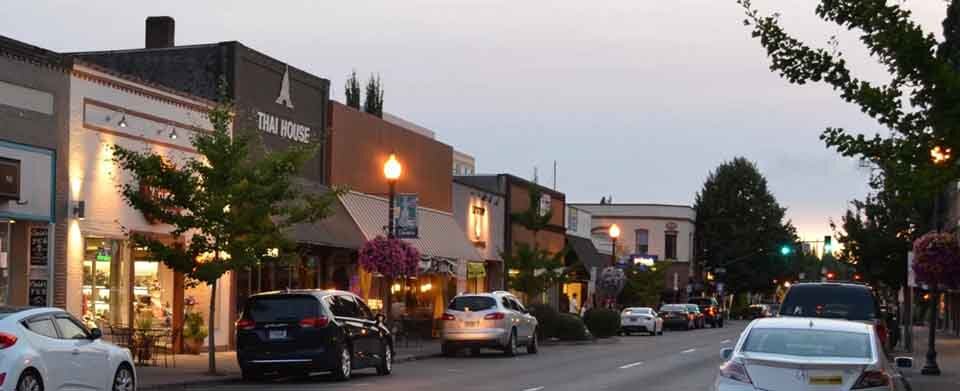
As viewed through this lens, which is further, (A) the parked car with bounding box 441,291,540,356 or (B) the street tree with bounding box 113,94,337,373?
(A) the parked car with bounding box 441,291,540,356

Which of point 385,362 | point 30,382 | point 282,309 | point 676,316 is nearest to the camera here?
point 30,382

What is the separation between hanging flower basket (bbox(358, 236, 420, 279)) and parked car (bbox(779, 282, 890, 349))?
12735 millimetres

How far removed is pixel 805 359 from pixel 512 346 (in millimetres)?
22633

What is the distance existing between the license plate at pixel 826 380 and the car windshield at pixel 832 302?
11.9 meters

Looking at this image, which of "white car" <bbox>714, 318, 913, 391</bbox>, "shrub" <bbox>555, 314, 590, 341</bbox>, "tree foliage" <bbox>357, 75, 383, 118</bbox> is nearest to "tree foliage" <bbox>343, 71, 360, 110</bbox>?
"tree foliage" <bbox>357, 75, 383, 118</bbox>

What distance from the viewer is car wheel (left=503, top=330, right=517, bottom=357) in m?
36.4

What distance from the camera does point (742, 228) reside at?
102 metres

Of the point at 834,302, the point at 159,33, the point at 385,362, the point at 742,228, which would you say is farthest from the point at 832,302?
the point at 742,228

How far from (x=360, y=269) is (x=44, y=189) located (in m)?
14.9

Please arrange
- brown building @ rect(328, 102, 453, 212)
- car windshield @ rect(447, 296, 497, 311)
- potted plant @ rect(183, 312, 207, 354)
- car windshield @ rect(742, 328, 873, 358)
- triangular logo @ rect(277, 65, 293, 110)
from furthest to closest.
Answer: brown building @ rect(328, 102, 453, 212)
triangular logo @ rect(277, 65, 293, 110)
car windshield @ rect(447, 296, 497, 311)
potted plant @ rect(183, 312, 207, 354)
car windshield @ rect(742, 328, 873, 358)

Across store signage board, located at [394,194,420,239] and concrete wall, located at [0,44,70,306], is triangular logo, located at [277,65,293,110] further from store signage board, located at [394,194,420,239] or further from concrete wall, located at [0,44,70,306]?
concrete wall, located at [0,44,70,306]

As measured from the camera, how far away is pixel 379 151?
43062mm

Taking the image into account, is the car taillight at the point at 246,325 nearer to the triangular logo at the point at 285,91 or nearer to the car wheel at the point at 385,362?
the car wheel at the point at 385,362

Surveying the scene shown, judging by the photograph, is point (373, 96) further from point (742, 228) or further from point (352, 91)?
point (742, 228)
